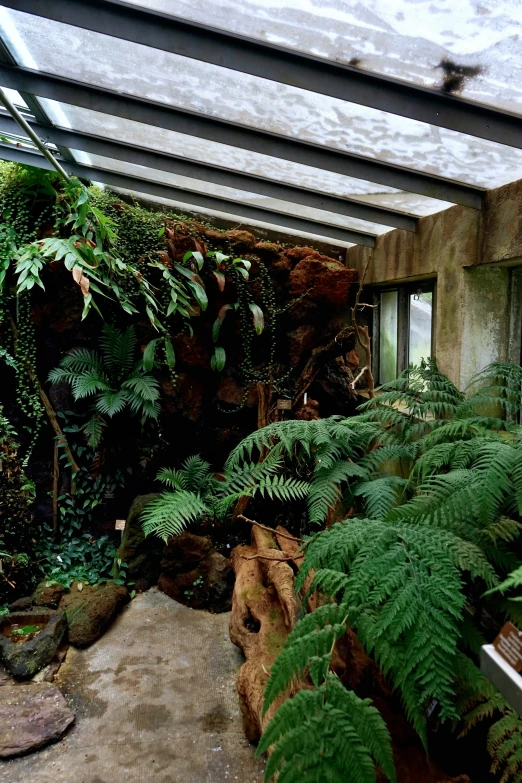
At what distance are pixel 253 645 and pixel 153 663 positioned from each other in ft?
2.83

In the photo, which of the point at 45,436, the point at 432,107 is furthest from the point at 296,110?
the point at 45,436

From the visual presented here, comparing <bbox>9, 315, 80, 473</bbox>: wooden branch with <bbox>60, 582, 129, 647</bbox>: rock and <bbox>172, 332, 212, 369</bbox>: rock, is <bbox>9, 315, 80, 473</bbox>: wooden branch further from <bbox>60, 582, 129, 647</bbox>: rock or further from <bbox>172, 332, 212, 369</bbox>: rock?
<bbox>172, 332, 212, 369</bbox>: rock

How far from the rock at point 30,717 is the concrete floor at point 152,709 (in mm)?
52

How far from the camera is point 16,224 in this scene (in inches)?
161

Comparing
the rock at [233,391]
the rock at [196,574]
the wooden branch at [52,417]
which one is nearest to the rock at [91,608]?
the rock at [196,574]

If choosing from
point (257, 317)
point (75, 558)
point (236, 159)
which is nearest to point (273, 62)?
point (236, 159)

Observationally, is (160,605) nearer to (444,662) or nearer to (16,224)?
(444,662)

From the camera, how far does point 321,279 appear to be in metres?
4.67

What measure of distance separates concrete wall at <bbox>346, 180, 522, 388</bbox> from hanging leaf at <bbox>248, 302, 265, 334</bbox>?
5.13 ft

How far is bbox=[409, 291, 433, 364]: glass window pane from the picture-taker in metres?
4.26

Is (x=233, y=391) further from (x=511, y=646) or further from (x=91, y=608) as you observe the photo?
(x=511, y=646)

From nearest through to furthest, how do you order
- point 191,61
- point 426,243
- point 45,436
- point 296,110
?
1. point 191,61
2. point 296,110
3. point 426,243
4. point 45,436

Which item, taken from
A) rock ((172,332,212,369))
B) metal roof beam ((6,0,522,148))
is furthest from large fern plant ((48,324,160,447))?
metal roof beam ((6,0,522,148))

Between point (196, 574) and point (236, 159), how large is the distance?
3.16m
